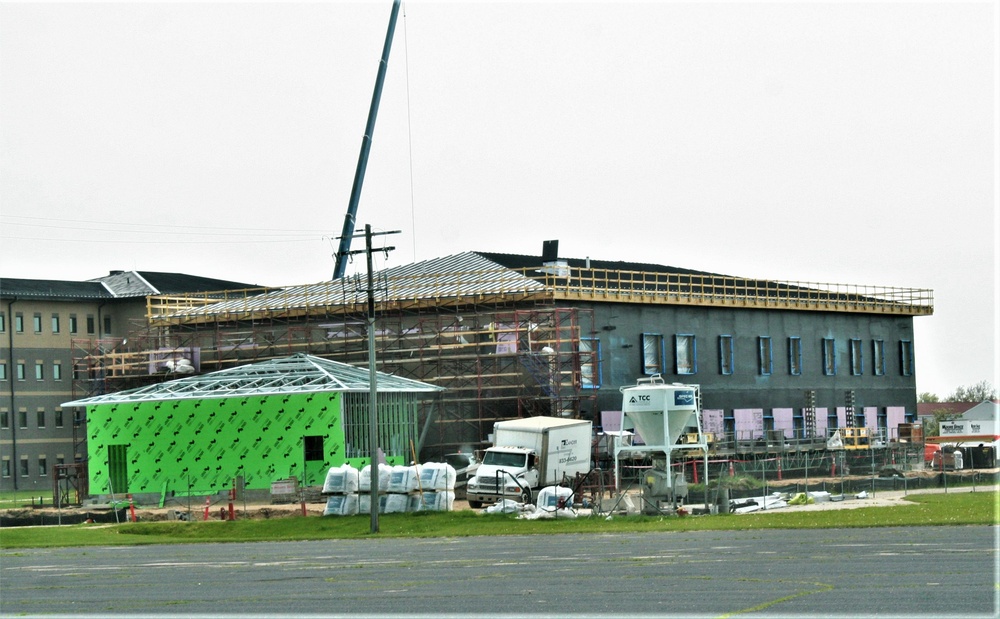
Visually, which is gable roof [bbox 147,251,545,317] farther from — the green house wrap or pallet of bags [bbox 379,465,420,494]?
pallet of bags [bbox 379,465,420,494]

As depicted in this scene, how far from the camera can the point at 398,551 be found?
3177 cm

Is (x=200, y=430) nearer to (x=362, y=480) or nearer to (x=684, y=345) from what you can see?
(x=362, y=480)

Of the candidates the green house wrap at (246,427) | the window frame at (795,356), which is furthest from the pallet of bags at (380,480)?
the window frame at (795,356)

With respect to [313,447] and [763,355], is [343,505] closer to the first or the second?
[313,447]

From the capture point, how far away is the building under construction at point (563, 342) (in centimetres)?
6262

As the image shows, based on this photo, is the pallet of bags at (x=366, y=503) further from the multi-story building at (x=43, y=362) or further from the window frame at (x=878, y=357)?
the window frame at (x=878, y=357)

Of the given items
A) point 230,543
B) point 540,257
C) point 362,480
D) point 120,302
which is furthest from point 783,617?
point 120,302

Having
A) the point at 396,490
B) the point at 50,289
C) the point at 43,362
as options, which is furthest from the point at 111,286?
the point at 396,490

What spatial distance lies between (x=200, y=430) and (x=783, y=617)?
148ft

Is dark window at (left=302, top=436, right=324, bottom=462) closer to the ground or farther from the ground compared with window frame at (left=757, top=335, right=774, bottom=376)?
closer to the ground

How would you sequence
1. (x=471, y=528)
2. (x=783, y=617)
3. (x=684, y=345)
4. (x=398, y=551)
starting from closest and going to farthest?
(x=783, y=617) → (x=398, y=551) → (x=471, y=528) → (x=684, y=345)

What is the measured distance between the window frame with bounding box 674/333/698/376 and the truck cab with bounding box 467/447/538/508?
69.0ft

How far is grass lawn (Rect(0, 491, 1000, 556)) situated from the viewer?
1391 inches

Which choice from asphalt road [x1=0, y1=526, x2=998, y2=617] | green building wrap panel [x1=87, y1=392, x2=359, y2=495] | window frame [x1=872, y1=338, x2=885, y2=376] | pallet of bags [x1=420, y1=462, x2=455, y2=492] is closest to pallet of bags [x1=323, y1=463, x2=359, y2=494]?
pallet of bags [x1=420, y1=462, x2=455, y2=492]
